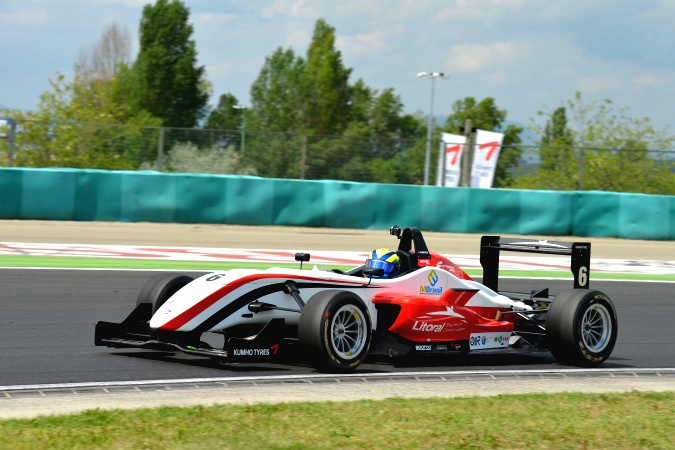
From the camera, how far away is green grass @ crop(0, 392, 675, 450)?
5.34 meters

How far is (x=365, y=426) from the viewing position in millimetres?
5887

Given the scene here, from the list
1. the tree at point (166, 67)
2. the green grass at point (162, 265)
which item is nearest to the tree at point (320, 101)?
the tree at point (166, 67)

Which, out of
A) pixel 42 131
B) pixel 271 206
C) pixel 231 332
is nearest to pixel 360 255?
pixel 271 206

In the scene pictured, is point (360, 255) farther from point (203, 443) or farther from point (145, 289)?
point (203, 443)

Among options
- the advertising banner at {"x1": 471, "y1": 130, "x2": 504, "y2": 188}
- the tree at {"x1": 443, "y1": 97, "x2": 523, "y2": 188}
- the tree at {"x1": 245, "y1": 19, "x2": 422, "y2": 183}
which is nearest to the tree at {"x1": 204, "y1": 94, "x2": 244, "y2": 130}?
the tree at {"x1": 245, "y1": 19, "x2": 422, "y2": 183}

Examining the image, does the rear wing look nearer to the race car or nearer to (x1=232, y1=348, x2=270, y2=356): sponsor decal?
the race car

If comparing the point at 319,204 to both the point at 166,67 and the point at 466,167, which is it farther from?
the point at 166,67

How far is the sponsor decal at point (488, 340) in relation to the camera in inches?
346

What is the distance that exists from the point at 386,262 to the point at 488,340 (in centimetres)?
115

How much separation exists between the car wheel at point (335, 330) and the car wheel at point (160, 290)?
1401 millimetres

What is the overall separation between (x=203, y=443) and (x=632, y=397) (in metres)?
3.44

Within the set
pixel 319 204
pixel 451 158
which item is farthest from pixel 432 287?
pixel 451 158

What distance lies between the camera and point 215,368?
7.91m

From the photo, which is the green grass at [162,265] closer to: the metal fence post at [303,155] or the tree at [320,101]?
the metal fence post at [303,155]
